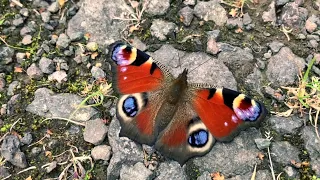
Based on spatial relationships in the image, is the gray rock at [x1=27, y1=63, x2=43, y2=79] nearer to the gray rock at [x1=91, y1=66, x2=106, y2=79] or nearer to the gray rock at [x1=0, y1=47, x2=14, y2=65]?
the gray rock at [x1=0, y1=47, x2=14, y2=65]

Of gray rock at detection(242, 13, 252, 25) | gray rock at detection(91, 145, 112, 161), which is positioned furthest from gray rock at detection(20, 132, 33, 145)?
gray rock at detection(242, 13, 252, 25)

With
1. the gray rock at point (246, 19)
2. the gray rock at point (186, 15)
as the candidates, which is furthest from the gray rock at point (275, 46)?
the gray rock at point (186, 15)

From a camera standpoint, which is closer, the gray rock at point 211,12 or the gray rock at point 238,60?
the gray rock at point 238,60

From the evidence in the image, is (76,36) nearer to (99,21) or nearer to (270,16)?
(99,21)

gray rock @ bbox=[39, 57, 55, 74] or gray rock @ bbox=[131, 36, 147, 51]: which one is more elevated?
gray rock @ bbox=[131, 36, 147, 51]

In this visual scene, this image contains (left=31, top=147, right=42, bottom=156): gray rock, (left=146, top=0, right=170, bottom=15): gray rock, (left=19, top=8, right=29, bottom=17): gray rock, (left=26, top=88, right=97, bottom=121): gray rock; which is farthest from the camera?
(left=19, top=8, right=29, bottom=17): gray rock

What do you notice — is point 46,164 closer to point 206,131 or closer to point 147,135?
point 147,135

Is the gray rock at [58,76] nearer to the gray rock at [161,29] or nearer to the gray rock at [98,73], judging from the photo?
the gray rock at [98,73]
